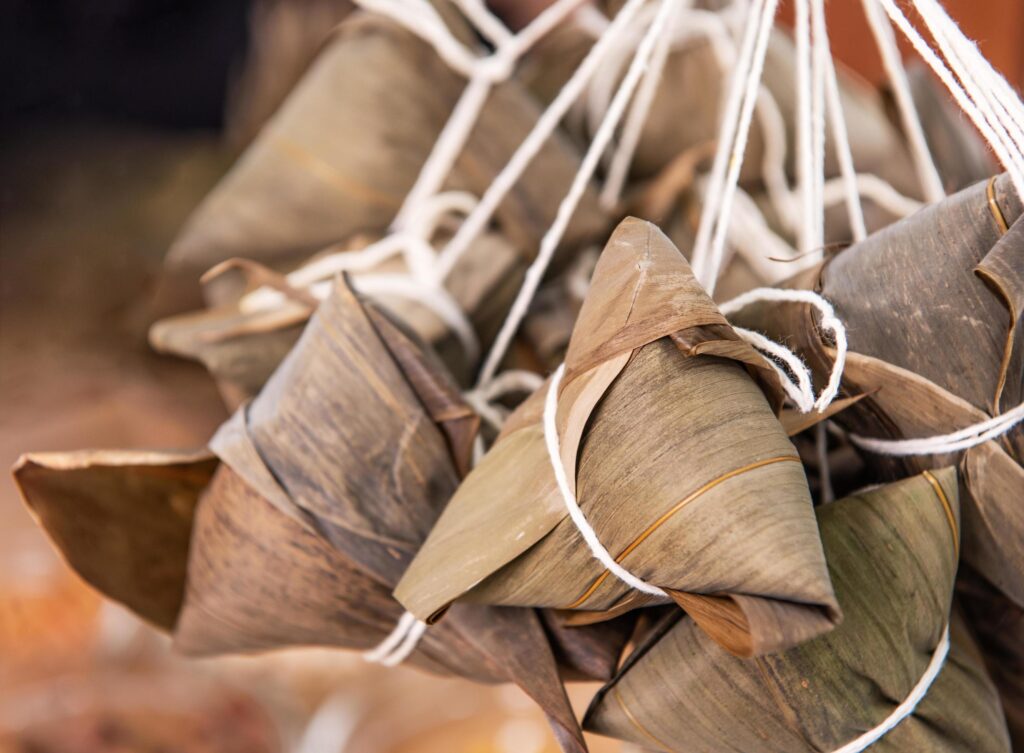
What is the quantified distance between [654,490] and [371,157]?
362 millimetres

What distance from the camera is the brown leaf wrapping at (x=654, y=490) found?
11.6 inches

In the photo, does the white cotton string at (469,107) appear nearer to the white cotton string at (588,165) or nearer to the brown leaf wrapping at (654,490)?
the white cotton string at (588,165)

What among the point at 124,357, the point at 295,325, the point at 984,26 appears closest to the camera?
the point at 295,325

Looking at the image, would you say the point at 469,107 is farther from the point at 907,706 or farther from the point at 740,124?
the point at 907,706

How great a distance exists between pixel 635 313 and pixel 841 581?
145 mm

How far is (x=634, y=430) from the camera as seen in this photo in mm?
326

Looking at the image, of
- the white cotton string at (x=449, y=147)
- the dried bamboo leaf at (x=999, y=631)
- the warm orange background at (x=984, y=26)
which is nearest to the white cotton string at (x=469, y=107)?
the white cotton string at (x=449, y=147)

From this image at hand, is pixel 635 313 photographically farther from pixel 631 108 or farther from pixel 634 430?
pixel 631 108

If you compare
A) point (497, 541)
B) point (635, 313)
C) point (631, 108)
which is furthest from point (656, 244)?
point (631, 108)

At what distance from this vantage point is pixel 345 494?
0.42 m

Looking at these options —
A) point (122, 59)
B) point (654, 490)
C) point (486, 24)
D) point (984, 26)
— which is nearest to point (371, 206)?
point (486, 24)

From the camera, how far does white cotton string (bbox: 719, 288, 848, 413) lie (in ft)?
1.08

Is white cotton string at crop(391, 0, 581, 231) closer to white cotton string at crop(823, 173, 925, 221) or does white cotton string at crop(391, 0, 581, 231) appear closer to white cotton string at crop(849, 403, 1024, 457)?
white cotton string at crop(823, 173, 925, 221)

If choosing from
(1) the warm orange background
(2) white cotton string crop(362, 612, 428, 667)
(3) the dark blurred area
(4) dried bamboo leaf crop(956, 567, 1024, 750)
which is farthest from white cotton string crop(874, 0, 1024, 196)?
(3) the dark blurred area
